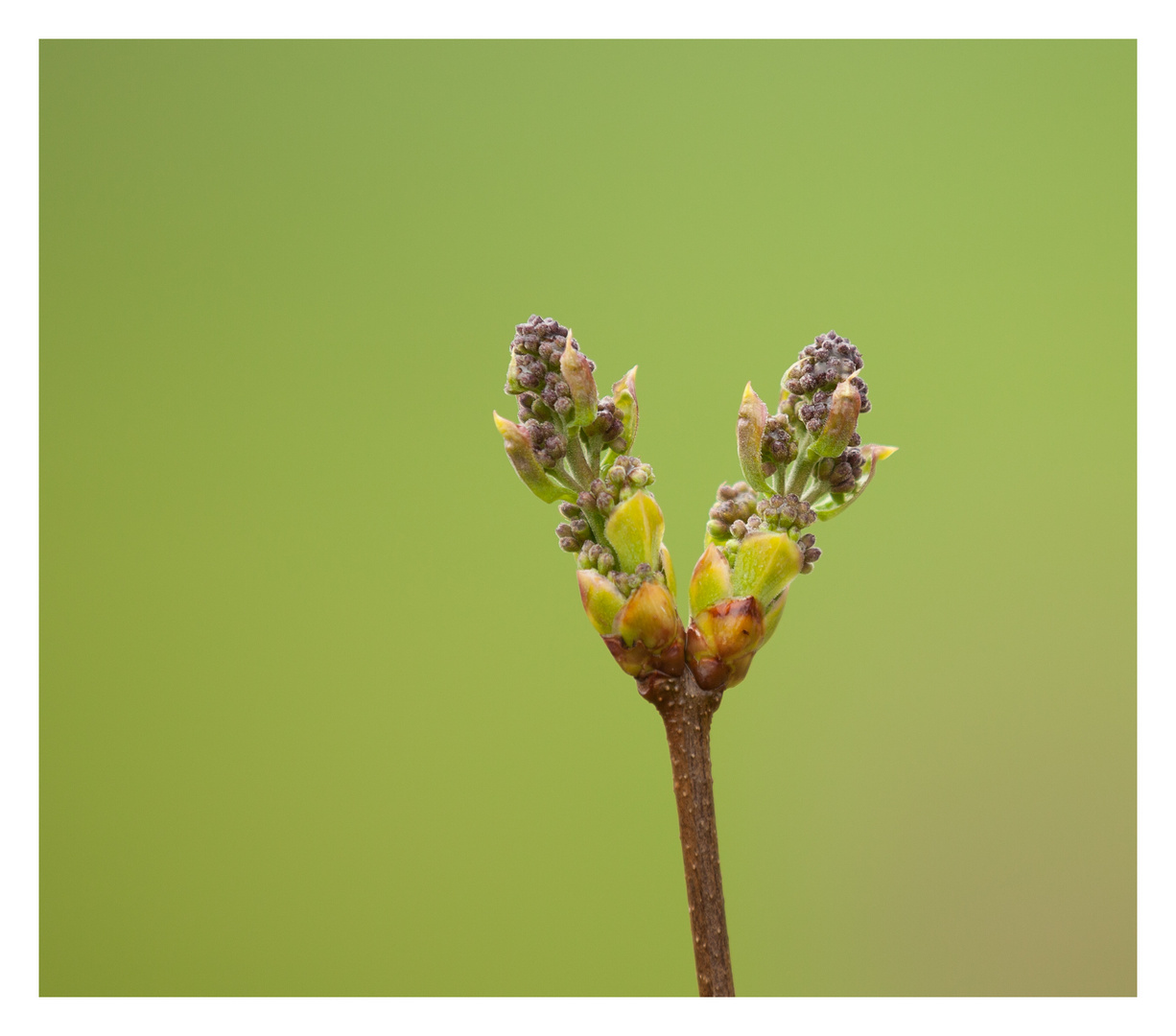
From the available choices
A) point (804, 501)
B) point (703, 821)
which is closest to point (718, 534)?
point (804, 501)

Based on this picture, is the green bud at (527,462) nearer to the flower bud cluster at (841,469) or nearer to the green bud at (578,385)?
the green bud at (578,385)

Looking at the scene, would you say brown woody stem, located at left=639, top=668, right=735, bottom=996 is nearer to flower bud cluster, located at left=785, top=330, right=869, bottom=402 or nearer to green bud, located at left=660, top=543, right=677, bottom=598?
green bud, located at left=660, top=543, right=677, bottom=598

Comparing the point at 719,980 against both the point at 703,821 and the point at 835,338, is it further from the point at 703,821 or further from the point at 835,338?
the point at 835,338

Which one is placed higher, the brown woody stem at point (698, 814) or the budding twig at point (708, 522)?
the budding twig at point (708, 522)

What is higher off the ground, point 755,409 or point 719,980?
point 755,409

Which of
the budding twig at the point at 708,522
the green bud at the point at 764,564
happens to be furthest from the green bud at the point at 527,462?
the green bud at the point at 764,564

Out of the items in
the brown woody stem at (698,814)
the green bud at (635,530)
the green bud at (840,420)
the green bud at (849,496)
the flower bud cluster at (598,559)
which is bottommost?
the brown woody stem at (698,814)

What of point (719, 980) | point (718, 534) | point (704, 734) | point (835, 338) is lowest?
point (719, 980)
